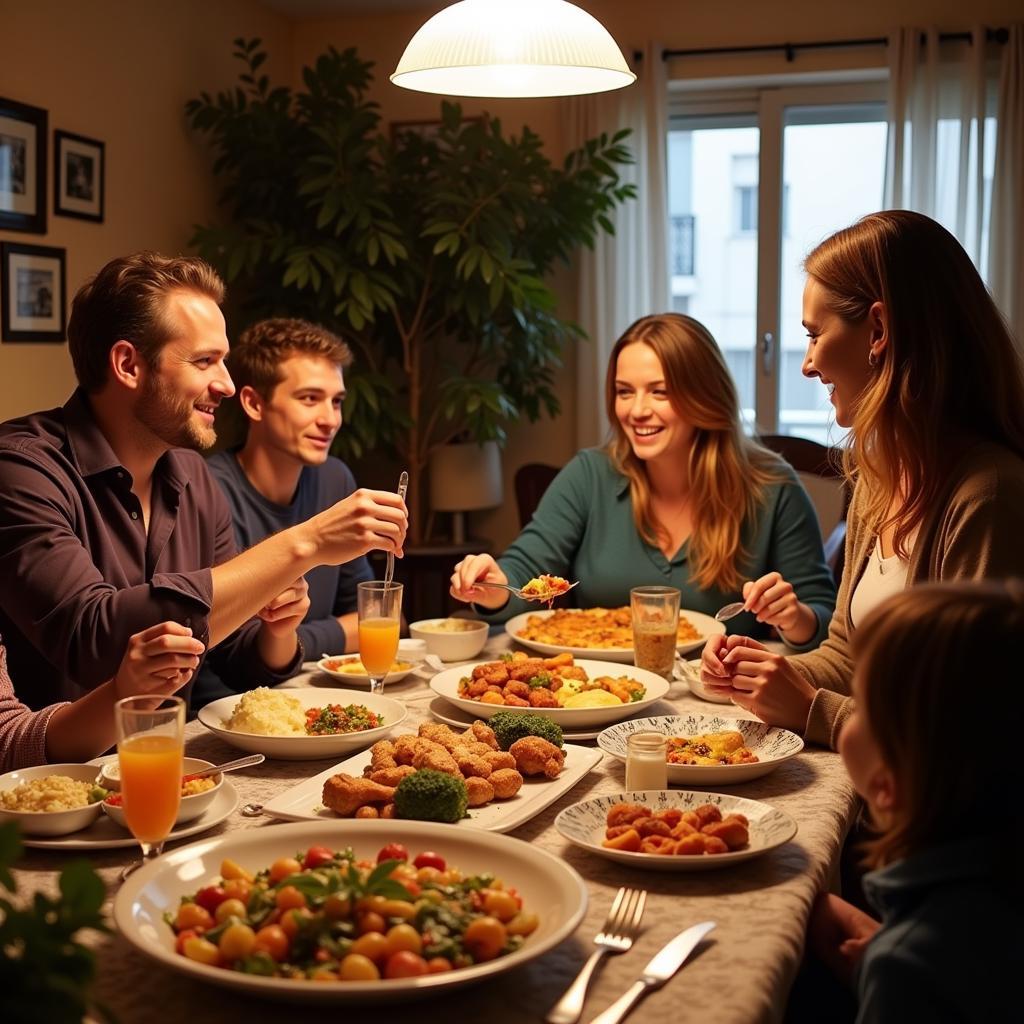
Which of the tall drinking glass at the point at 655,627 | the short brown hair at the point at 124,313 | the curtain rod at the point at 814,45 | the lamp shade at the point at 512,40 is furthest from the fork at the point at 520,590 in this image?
the curtain rod at the point at 814,45

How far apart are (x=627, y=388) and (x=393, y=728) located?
1.44 meters

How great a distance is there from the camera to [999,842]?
108 cm

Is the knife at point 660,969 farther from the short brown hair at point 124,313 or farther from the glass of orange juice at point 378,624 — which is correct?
the short brown hair at point 124,313

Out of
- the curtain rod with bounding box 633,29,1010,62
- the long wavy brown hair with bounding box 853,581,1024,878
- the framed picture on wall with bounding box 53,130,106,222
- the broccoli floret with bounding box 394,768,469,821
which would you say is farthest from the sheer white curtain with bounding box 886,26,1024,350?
the long wavy brown hair with bounding box 853,581,1024,878

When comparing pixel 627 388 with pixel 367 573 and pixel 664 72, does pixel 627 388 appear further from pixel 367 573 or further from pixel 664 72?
pixel 664 72

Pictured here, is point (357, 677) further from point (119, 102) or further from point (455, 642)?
point (119, 102)

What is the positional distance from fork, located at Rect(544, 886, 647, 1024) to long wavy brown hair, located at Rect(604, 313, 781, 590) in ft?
5.36

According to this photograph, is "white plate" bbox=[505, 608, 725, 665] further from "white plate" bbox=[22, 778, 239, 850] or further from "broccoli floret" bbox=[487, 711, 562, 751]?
"white plate" bbox=[22, 778, 239, 850]

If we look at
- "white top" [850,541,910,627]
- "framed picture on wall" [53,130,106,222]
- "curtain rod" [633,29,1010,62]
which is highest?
"curtain rod" [633,29,1010,62]

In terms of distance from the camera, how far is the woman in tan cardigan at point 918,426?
6.13 ft

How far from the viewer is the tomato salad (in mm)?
1088

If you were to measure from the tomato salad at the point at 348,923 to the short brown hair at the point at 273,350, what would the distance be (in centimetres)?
210

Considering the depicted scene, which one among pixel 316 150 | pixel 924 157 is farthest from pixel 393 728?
pixel 924 157

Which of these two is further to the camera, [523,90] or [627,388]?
[627,388]
